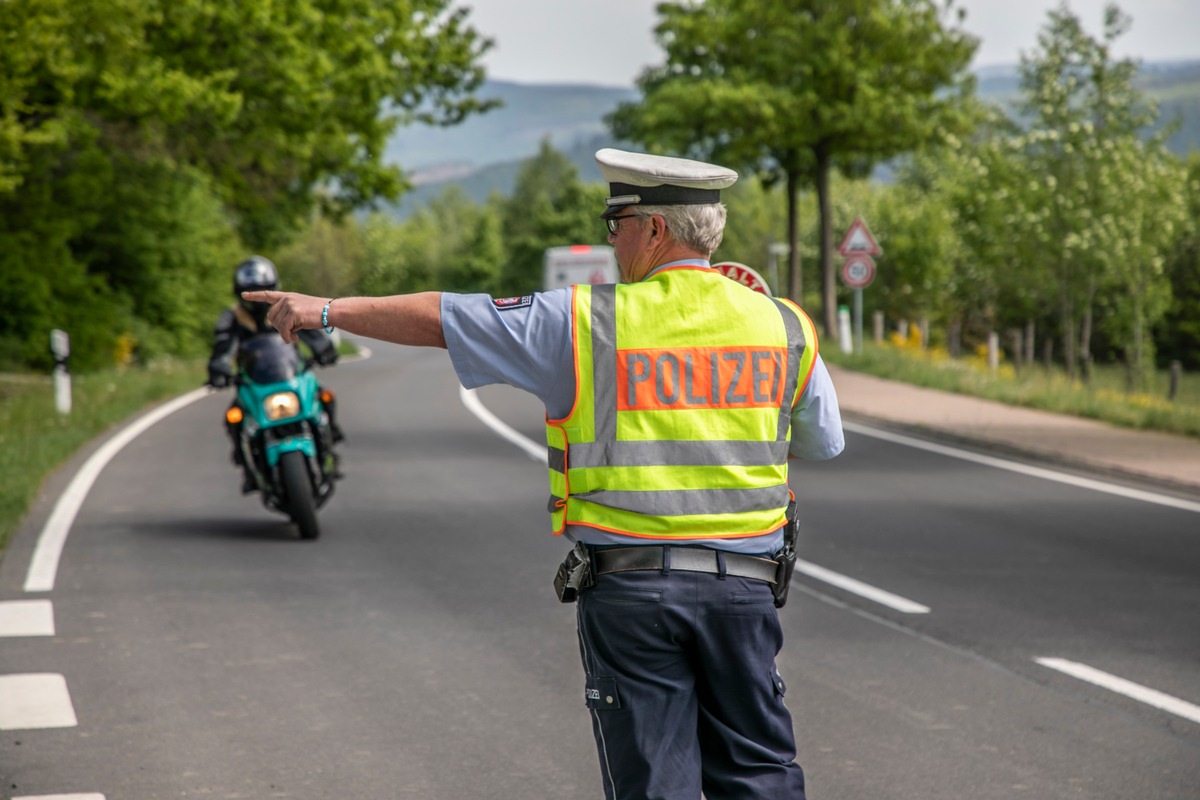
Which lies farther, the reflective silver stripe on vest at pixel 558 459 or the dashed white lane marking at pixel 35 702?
the dashed white lane marking at pixel 35 702

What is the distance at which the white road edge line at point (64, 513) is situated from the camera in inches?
332

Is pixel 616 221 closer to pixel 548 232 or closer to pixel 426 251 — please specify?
pixel 548 232

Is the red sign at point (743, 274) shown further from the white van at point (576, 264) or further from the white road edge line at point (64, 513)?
the white van at point (576, 264)

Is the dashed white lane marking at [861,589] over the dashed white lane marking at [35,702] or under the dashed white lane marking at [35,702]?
under

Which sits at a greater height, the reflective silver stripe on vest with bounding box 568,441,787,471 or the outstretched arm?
the outstretched arm

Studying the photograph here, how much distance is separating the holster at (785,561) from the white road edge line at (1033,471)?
8.71 metres

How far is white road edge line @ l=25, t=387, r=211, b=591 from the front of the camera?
27.7 ft

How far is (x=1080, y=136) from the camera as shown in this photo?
3662cm

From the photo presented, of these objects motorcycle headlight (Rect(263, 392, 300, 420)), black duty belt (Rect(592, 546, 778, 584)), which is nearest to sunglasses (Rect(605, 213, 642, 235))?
black duty belt (Rect(592, 546, 778, 584))

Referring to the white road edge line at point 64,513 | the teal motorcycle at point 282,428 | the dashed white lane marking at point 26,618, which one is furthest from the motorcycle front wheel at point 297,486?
the dashed white lane marking at point 26,618

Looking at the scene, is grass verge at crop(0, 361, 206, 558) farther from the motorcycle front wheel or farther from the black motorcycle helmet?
the black motorcycle helmet

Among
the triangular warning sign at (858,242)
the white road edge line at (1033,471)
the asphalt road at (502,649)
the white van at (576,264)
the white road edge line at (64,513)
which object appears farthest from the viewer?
the white van at (576,264)

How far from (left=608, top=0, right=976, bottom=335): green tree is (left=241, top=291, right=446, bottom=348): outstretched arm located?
30353 mm

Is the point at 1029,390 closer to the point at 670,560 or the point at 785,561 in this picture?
the point at 785,561
